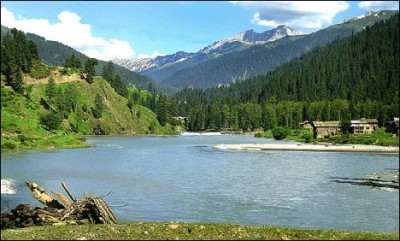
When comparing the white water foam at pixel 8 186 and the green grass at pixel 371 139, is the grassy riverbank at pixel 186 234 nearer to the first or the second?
the white water foam at pixel 8 186

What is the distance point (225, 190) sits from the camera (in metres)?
53.8

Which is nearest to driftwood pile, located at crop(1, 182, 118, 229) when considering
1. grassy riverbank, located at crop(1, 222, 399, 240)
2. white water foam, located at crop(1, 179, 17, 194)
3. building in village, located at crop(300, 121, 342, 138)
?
grassy riverbank, located at crop(1, 222, 399, 240)

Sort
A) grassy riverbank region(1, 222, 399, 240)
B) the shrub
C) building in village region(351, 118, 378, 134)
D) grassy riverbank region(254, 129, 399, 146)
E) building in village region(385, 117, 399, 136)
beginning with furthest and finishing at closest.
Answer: building in village region(351, 118, 378, 134)
building in village region(385, 117, 399, 136)
the shrub
grassy riverbank region(254, 129, 399, 146)
grassy riverbank region(1, 222, 399, 240)

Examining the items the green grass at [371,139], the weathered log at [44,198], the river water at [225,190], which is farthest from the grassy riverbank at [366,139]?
the weathered log at [44,198]

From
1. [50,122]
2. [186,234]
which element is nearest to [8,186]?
[186,234]

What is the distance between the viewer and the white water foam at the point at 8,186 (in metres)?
50.9

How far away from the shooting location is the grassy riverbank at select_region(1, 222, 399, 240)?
21641 mm

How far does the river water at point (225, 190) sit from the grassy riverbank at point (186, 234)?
11.2 metres

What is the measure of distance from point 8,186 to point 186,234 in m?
38.3

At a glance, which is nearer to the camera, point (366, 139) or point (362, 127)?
point (366, 139)

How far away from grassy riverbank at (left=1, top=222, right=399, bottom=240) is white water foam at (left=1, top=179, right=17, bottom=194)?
2816cm

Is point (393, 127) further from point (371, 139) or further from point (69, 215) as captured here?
point (69, 215)

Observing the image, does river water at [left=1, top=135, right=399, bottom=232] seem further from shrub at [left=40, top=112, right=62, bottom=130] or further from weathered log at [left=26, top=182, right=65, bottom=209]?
shrub at [left=40, top=112, right=62, bottom=130]

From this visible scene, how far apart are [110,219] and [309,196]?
25.3m
